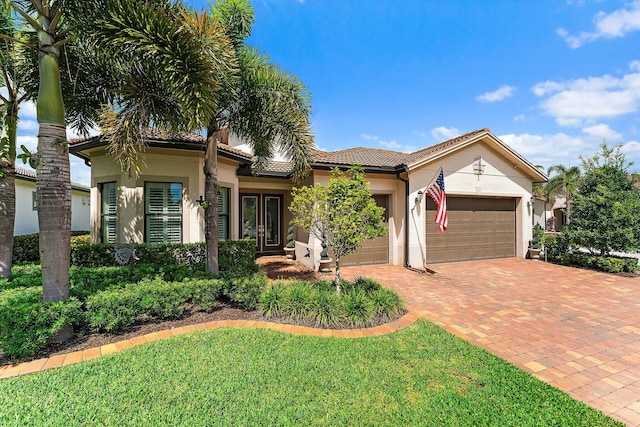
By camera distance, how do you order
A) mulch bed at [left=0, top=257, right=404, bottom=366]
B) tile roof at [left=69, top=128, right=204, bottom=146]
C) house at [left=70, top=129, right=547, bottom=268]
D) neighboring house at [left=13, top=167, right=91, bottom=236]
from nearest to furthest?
1. mulch bed at [left=0, top=257, right=404, bottom=366]
2. tile roof at [left=69, top=128, right=204, bottom=146]
3. house at [left=70, top=129, right=547, bottom=268]
4. neighboring house at [left=13, top=167, right=91, bottom=236]

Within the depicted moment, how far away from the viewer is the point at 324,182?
10633mm

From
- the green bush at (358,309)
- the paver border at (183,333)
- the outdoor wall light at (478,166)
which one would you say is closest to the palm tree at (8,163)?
the paver border at (183,333)

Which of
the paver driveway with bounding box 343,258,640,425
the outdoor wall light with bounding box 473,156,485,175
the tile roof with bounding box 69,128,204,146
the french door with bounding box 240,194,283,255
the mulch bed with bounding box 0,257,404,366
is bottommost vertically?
the paver driveway with bounding box 343,258,640,425

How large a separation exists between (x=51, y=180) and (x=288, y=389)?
4893mm

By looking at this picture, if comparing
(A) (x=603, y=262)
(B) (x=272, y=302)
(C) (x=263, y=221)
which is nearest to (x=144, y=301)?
(B) (x=272, y=302)

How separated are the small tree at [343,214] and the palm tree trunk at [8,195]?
7.41 metres

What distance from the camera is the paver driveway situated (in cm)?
373

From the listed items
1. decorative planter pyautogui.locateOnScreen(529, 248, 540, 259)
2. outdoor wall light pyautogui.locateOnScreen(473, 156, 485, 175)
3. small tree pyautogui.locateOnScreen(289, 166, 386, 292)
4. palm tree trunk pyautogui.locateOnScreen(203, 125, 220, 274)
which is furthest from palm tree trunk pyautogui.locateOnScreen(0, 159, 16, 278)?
decorative planter pyautogui.locateOnScreen(529, 248, 540, 259)

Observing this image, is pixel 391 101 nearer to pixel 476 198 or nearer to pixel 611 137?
pixel 476 198

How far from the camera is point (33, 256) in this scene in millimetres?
10328

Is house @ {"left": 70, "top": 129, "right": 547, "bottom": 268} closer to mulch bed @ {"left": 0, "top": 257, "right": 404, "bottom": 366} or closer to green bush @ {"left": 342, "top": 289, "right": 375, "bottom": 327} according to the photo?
mulch bed @ {"left": 0, "top": 257, "right": 404, "bottom": 366}

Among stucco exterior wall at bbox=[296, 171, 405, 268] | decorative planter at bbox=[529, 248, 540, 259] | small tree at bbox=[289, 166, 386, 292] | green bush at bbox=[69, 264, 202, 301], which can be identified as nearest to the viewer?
green bush at bbox=[69, 264, 202, 301]

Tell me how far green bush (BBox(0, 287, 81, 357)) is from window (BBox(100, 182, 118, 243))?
5.38 metres

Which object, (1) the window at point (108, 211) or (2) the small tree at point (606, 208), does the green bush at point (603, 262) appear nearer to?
(2) the small tree at point (606, 208)
